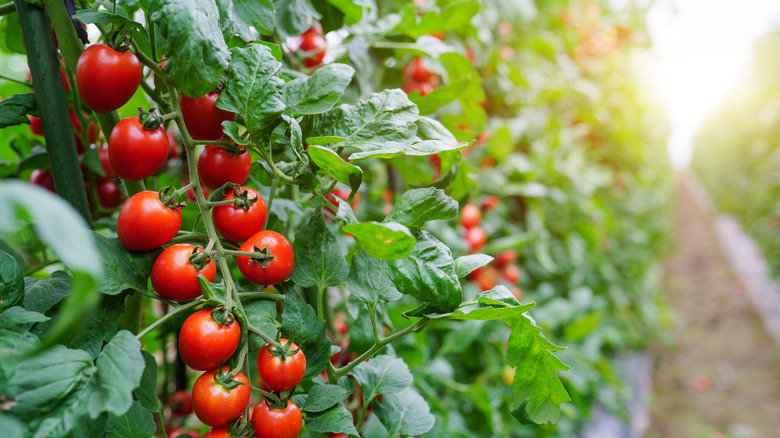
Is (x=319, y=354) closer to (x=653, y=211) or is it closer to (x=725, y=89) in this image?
(x=653, y=211)

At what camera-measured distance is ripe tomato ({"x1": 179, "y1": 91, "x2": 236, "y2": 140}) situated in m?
0.42

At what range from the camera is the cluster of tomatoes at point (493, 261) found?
135cm


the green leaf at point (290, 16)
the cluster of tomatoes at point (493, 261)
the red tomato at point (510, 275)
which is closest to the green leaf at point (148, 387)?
the green leaf at point (290, 16)

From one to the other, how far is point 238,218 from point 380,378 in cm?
23

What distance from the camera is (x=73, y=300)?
20 cm

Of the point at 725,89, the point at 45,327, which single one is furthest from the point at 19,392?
the point at 725,89

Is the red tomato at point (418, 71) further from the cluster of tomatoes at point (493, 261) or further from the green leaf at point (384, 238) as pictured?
the green leaf at point (384, 238)

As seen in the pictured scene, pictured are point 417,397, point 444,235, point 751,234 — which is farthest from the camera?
point 751,234

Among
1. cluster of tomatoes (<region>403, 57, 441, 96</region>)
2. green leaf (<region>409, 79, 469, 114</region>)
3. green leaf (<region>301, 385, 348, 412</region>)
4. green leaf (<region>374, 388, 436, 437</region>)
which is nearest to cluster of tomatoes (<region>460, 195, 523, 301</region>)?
cluster of tomatoes (<region>403, 57, 441, 96</region>)

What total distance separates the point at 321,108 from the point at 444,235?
782mm

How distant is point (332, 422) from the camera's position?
0.42m

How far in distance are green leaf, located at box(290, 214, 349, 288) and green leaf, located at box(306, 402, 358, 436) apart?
0.37 ft

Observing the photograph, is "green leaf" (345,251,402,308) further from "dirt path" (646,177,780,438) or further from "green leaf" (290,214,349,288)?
"dirt path" (646,177,780,438)

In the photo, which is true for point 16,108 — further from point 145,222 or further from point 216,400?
point 216,400
